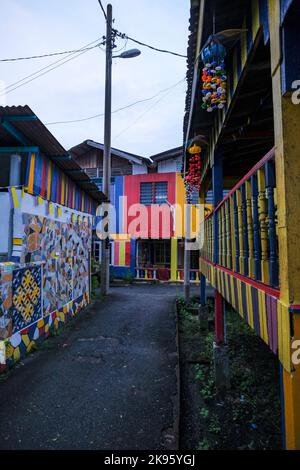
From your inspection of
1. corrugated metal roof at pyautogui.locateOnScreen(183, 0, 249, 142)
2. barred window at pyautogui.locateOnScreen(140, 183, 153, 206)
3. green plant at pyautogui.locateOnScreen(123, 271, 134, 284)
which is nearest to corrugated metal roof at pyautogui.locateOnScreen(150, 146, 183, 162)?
barred window at pyautogui.locateOnScreen(140, 183, 153, 206)

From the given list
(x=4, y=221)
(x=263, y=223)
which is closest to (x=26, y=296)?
(x=4, y=221)

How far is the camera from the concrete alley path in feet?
9.12

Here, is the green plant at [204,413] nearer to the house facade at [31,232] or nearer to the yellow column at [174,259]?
the house facade at [31,232]

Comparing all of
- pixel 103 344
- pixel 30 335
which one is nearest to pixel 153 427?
pixel 103 344

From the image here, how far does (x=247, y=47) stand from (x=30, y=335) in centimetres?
535

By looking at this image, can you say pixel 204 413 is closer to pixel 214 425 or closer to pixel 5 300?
pixel 214 425

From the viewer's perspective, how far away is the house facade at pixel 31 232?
171 inches

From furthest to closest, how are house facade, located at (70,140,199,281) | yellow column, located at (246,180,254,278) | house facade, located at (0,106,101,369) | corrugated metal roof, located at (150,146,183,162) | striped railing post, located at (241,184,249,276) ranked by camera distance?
house facade, located at (70,140,199,281), corrugated metal roof, located at (150,146,183,162), house facade, located at (0,106,101,369), striped railing post, located at (241,184,249,276), yellow column, located at (246,180,254,278)

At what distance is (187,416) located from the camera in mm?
3320

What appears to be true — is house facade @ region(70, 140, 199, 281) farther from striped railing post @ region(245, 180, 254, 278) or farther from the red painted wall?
striped railing post @ region(245, 180, 254, 278)

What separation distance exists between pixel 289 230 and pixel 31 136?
4663mm

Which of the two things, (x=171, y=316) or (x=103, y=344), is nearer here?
(x=103, y=344)

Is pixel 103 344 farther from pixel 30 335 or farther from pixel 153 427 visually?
pixel 153 427

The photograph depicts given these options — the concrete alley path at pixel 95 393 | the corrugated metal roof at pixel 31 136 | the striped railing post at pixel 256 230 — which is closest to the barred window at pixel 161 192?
the corrugated metal roof at pixel 31 136
